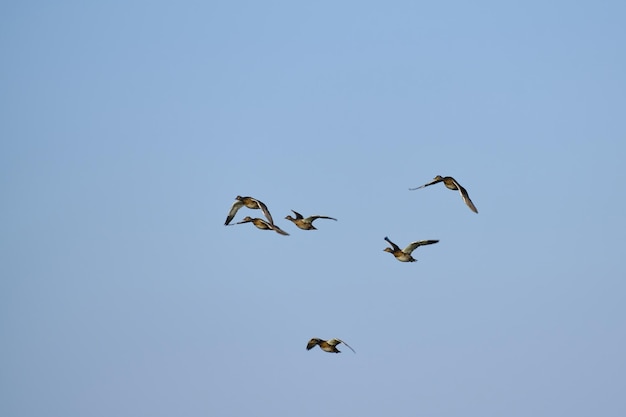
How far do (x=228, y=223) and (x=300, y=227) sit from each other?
19.8 feet

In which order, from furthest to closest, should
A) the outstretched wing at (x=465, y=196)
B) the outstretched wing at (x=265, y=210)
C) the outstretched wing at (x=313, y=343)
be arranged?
the outstretched wing at (x=313, y=343), the outstretched wing at (x=265, y=210), the outstretched wing at (x=465, y=196)

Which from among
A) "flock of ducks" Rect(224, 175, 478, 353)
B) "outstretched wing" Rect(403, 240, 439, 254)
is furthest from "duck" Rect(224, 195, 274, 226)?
"outstretched wing" Rect(403, 240, 439, 254)

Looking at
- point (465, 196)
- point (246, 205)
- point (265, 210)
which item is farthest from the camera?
point (246, 205)

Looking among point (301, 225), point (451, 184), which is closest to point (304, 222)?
point (301, 225)

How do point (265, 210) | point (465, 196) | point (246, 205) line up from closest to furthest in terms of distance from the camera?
1. point (465, 196)
2. point (265, 210)
3. point (246, 205)

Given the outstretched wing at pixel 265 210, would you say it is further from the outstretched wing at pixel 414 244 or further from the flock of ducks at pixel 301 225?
the outstretched wing at pixel 414 244

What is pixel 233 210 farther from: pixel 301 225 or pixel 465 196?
pixel 465 196

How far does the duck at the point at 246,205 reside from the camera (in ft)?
304

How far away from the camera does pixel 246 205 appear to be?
9875 centimetres

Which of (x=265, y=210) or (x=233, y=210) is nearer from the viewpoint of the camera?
(x=265, y=210)

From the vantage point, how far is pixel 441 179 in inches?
3477

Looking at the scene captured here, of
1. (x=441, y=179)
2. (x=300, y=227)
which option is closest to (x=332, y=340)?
(x=300, y=227)

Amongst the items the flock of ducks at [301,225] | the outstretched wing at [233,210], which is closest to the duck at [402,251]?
the flock of ducks at [301,225]

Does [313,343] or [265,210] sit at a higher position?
[265,210]
